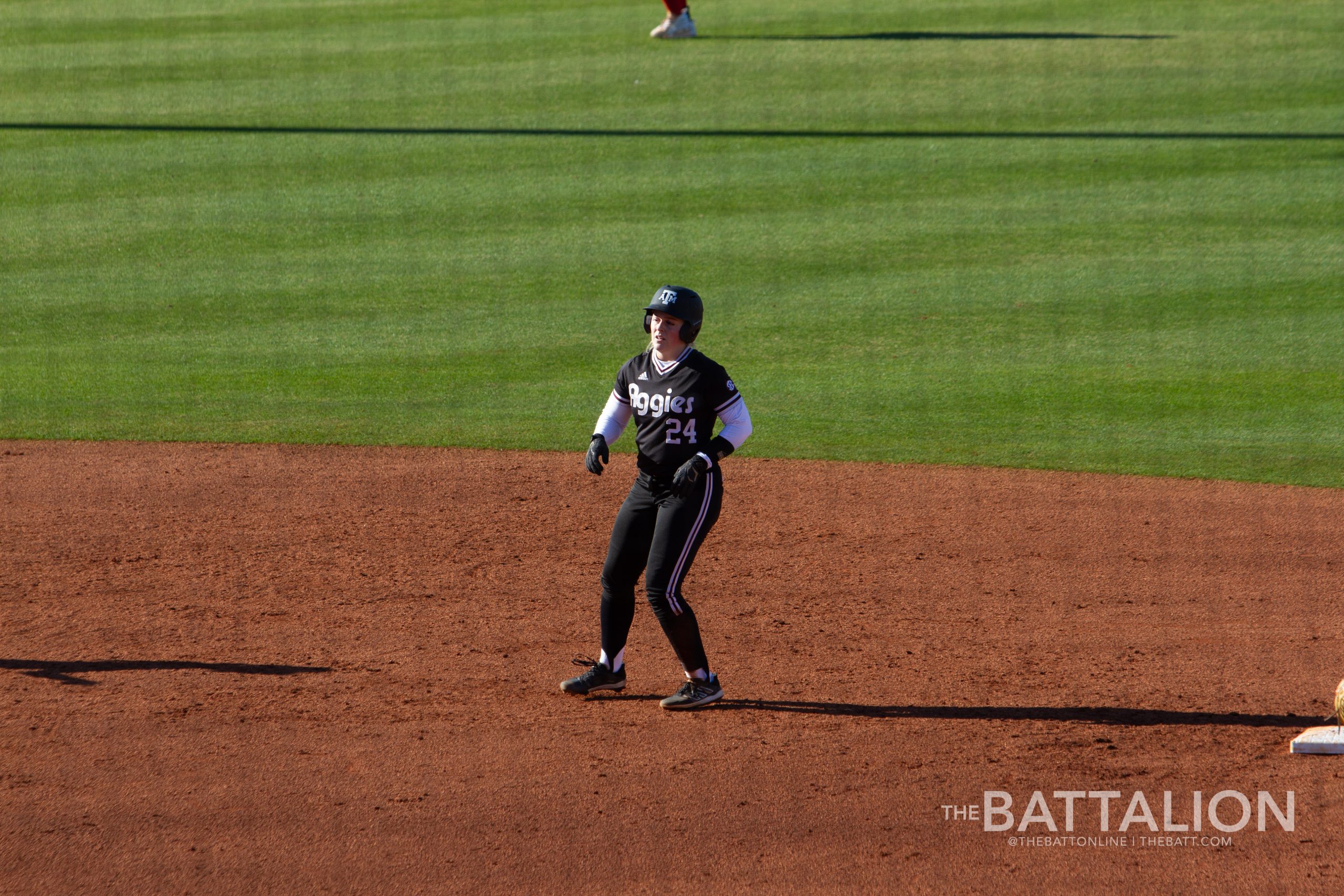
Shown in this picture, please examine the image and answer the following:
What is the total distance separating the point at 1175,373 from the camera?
1049 centimetres

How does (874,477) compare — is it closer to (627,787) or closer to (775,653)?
(775,653)

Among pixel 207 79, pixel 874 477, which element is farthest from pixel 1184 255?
pixel 207 79

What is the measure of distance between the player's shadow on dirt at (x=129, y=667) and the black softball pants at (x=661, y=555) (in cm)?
139

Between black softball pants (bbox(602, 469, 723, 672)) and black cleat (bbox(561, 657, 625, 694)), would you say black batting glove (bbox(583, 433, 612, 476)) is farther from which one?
black cleat (bbox(561, 657, 625, 694))

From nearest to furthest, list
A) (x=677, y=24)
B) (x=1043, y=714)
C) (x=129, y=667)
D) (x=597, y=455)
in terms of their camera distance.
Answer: (x=1043, y=714) → (x=597, y=455) → (x=129, y=667) → (x=677, y=24)

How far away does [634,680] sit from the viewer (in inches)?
241

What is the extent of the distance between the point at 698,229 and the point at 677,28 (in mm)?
8264

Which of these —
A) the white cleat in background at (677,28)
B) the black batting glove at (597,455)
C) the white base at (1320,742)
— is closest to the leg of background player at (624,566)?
the black batting glove at (597,455)

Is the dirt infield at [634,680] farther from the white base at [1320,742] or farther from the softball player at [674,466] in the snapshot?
the softball player at [674,466]

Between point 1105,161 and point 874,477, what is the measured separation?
324 inches

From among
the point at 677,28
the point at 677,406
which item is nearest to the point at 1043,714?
the point at 677,406

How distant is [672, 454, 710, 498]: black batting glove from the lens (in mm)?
5398

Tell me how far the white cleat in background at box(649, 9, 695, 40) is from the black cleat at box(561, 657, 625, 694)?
16360mm

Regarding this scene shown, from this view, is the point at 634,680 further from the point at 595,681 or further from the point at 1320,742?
the point at 1320,742
